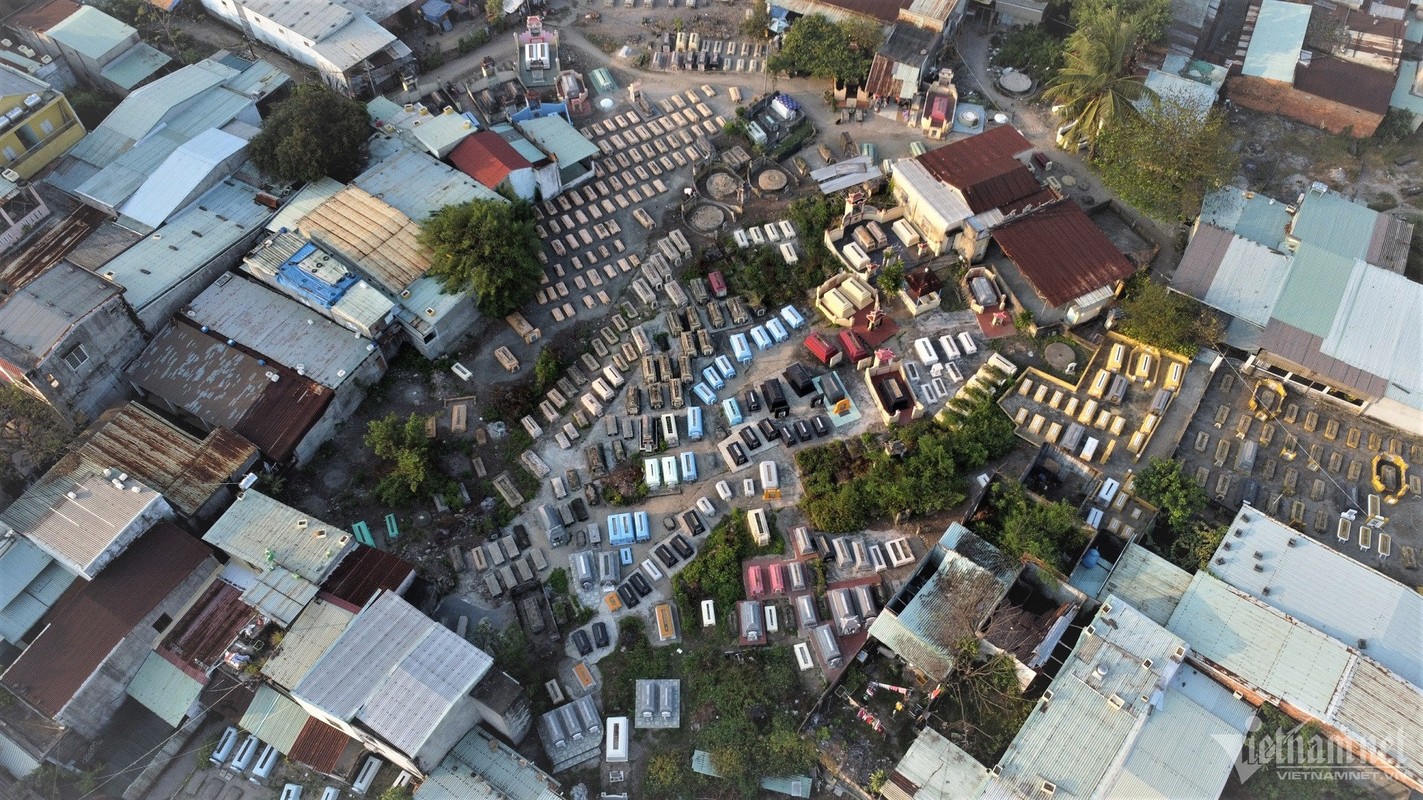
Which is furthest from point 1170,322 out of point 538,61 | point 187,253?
point 187,253

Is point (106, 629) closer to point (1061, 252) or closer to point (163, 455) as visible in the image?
point (163, 455)

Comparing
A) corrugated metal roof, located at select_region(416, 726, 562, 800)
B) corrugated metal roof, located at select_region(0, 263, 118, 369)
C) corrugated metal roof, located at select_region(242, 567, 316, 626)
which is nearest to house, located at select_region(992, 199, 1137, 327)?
corrugated metal roof, located at select_region(416, 726, 562, 800)

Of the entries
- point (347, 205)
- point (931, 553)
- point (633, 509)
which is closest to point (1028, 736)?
point (931, 553)

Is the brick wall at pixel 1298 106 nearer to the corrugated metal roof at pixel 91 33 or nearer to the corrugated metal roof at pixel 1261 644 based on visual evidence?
the corrugated metal roof at pixel 1261 644

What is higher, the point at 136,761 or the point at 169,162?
the point at 169,162

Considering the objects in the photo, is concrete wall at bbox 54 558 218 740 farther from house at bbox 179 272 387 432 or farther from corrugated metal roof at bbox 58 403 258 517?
house at bbox 179 272 387 432

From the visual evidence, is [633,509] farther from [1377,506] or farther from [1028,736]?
[1377,506]

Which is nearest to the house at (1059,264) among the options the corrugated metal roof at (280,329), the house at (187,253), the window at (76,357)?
the corrugated metal roof at (280,329)
